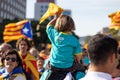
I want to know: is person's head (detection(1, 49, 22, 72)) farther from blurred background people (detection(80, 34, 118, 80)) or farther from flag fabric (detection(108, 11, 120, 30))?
blurred background people (detection(80, 34, 118, 80))

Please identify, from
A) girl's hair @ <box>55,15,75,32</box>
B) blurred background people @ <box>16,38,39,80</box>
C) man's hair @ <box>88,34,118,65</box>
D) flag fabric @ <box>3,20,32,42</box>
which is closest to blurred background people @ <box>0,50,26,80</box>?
girl's hair @ <box>55,15,75,32</box>

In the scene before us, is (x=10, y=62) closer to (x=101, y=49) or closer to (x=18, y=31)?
(x=101, y=49)

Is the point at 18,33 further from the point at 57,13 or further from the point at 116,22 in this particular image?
the point at 57,13

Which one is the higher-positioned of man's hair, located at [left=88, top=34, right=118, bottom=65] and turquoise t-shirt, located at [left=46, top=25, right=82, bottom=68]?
man's hair, located at [left=88, top=34, right=118, bottom=65]

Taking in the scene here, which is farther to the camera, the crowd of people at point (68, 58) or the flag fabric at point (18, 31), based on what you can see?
the flag fabric at point (18, 31)

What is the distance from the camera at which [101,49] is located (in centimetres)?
365

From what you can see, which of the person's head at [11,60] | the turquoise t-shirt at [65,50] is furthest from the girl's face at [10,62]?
the turquoise t-shirt at [65,50]

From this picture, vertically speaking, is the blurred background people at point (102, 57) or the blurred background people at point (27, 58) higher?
the blurred background people at point (102, 57)

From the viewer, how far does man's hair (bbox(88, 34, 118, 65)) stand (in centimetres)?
363

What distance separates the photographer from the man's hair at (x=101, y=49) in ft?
11.9

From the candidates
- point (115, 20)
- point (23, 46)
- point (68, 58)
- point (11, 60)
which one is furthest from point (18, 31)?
point (68, 58)

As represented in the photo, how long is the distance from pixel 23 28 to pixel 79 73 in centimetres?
962

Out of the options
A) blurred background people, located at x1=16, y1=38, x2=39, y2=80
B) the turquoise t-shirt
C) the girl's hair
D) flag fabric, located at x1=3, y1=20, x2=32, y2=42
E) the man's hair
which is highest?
the man's hair

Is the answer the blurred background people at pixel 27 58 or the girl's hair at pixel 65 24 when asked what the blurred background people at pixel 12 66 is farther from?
the blurred background people at pixel 27 58
